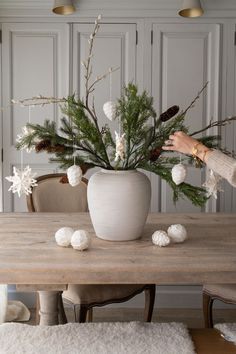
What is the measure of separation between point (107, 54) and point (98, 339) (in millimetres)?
2411

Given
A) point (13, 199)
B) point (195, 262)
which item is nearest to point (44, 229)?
point (195, 262)

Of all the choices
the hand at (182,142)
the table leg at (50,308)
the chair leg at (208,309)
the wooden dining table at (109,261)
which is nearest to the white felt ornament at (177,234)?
the wooden dining table at (109,261)

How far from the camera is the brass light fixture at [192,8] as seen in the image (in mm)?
3439

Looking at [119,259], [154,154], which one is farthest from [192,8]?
[119,259]

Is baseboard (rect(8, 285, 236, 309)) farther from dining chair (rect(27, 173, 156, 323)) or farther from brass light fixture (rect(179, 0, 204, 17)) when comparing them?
brass light fixture (rect(179, 0, 204, 17))

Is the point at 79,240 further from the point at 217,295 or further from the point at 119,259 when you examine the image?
the point at 217,295

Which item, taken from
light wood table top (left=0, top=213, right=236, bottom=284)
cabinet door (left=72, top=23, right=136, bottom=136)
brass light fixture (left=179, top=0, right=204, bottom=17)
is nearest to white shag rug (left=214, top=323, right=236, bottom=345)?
light wood table top (left=0, top=213, right=236, bottom=284)

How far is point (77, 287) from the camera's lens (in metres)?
2.40

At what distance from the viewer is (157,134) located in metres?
1.94

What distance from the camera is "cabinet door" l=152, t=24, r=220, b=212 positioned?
369cm

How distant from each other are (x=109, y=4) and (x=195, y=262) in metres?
2.48

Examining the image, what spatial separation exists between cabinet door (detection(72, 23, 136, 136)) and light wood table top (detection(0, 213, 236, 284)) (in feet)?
5.66

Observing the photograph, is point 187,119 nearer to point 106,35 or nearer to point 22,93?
point 106,35

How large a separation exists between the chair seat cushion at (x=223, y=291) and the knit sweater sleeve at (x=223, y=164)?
0.86m
